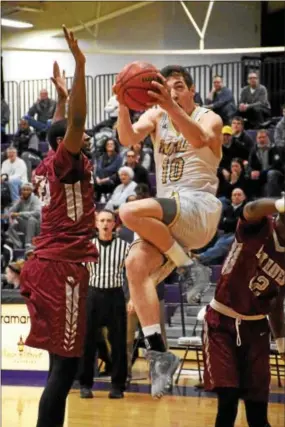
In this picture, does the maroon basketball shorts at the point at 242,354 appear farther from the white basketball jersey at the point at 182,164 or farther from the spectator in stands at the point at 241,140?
the spectator in stands at the point at 241,140

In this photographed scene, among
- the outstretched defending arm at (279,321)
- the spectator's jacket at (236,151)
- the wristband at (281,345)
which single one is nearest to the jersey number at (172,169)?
the outstretched defending arm at (279,321)

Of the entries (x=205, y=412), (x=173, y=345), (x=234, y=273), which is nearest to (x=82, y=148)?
(x=234, y=273)

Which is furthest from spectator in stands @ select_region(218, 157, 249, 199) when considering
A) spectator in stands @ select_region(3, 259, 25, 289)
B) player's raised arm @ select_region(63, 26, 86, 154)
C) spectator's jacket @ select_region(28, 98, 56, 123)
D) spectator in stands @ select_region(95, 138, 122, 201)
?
player's raised arm @ select_region(63, 26, 86, 154)

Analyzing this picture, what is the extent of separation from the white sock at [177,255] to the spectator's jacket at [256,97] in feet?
31.2

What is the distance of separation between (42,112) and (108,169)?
3596 millimetres

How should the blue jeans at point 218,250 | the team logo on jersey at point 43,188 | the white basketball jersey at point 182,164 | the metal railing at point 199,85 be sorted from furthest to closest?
the metal railing at point 199,85
the blue jeans at point 218,250
the white basketball jersey at point 182,164
the team logo on jersey at point 43,188

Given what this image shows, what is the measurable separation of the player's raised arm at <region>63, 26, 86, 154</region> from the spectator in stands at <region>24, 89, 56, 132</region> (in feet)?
39.9

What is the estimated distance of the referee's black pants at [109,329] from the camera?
833 centimetres

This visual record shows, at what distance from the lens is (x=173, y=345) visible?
1009 centimetres

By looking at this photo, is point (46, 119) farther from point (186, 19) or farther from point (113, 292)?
point (113, 292)

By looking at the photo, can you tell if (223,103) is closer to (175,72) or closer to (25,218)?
(25,218)

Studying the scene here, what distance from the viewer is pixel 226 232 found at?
10.9 metres

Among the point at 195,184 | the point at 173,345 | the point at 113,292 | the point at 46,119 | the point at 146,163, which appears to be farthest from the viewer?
the point at 46,119

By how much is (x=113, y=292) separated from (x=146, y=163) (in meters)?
5.07
